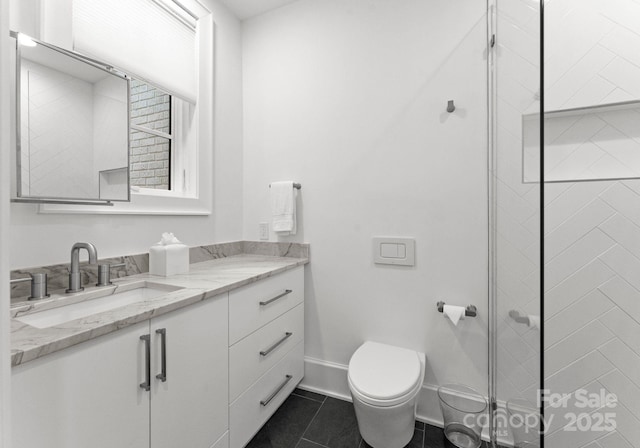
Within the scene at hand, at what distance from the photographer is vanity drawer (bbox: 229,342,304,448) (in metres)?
1.22

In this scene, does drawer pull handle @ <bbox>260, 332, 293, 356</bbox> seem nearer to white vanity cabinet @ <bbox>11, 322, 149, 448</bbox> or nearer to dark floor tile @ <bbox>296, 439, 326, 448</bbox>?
dark floor tile @ <bbox>296, 439, 326, 448</bbox>

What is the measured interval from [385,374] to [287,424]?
25.4 inches

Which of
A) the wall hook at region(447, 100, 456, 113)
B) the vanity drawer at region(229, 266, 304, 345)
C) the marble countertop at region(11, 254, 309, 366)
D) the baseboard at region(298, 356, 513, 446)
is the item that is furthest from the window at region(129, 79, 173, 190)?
the wall hook at region(447, 100, 456, 113)

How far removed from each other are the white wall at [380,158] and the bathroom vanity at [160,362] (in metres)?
0.43

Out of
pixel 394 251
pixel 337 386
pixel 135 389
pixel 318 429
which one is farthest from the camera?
pixel 337 386

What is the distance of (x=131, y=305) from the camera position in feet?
2.97

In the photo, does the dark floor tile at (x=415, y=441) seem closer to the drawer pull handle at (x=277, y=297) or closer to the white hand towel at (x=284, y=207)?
the drawer pull handle at (x=277, y=297)

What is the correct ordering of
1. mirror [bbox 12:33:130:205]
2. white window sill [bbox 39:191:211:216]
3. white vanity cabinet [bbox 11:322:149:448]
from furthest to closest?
white window sill [bbox 39:191:211:216] → mirror [bbox 12:33:130:205] → white vanity cabinet [bbox 11:322:149:448]

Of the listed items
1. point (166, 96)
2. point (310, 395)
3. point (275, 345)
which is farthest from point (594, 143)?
point (166, 96)

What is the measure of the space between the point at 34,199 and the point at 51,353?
67 cm

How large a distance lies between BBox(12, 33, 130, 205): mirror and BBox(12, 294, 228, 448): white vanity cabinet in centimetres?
67

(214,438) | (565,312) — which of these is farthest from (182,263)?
(565,312)

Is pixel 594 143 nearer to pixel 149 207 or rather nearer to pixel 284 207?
pixel 284 207

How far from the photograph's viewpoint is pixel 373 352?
4.91ft
